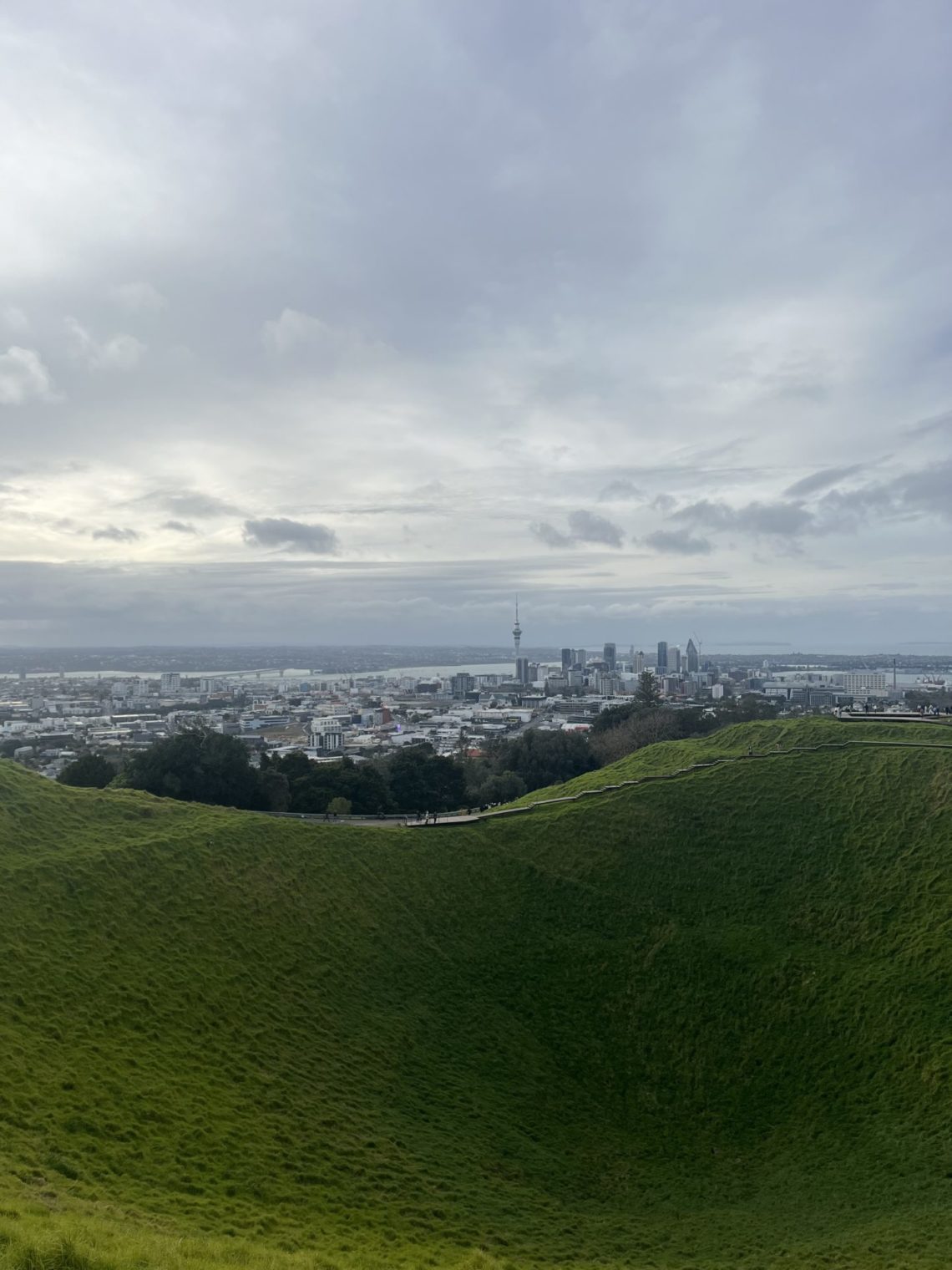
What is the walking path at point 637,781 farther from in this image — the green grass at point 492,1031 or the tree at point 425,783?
the tree at point 425,783

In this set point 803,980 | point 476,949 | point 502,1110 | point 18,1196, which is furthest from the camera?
point 476,949

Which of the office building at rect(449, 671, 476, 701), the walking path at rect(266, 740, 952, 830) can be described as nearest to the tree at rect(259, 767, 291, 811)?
the walking path at rect(266, 740, 952, 830)

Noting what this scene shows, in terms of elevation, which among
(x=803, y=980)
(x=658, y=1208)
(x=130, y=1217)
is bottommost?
(x=658, y=1208)

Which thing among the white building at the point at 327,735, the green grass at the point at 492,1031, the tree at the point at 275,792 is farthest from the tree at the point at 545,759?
the white building at the point at 327,735

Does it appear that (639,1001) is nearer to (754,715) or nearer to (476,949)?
(476,949)

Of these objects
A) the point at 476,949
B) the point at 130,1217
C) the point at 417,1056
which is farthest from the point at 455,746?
the point at 130,1217

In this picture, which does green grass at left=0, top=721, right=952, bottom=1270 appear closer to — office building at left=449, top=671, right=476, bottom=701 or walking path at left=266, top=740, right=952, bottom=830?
walking path at left=266, top=740, right=952, bottom=830
